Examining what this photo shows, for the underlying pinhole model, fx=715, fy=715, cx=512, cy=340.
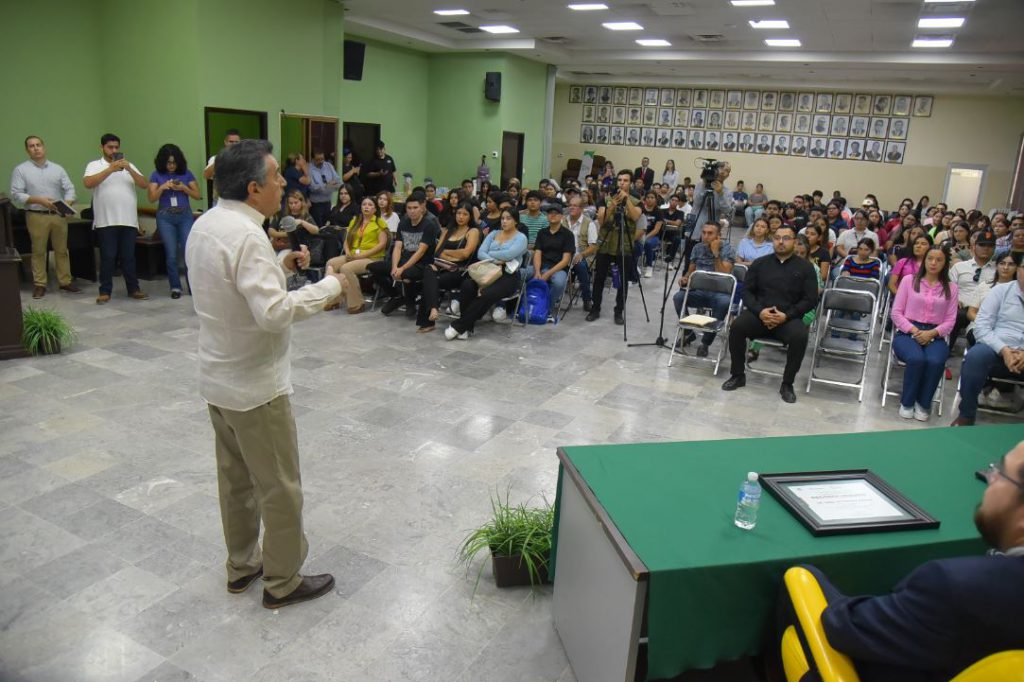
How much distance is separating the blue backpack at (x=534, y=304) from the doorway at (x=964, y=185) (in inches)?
581

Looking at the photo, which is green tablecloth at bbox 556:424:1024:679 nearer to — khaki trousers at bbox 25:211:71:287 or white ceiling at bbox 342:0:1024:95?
khaki trousers at bbox 25:211:71:287

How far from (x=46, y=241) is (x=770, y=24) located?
33.7ft

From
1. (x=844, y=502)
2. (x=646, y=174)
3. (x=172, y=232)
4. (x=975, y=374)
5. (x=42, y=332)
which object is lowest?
(x=42, y=332)

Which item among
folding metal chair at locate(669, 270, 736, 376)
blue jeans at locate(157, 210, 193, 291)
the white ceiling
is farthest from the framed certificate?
the white ceiling

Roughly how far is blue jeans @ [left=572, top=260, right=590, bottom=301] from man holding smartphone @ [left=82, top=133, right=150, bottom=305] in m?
4.71

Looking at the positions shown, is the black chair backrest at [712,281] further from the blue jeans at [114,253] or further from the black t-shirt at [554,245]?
the blue jeans at [114,253]

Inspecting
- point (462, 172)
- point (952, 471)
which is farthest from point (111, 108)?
point (952, 471)

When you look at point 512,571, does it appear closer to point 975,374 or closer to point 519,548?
point 519,548

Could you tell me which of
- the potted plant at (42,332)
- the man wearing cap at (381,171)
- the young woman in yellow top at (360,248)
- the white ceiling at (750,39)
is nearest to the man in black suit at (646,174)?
the white ceiling at (750,39)

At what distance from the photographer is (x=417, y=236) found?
7.31 meters

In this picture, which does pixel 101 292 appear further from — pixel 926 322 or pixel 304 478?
pixel 926 322

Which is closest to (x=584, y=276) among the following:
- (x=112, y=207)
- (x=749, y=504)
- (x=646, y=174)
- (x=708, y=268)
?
(x=708, y=268)

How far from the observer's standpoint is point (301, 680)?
2.44m

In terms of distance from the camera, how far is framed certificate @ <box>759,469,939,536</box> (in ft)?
7.43
